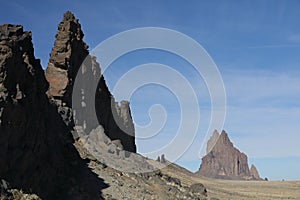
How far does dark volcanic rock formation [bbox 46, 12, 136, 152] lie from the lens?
1458 inches

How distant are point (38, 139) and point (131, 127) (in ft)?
156

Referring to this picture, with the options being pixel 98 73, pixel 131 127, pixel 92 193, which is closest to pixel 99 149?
pixel 92 193

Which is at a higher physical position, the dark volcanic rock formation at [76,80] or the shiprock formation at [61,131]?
the dark volcanic rock formation at [76,80]

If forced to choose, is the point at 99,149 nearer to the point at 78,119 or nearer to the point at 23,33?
the point at 78,119

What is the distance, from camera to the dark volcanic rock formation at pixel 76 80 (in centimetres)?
3703

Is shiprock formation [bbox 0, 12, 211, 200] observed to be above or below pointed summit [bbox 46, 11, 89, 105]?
below

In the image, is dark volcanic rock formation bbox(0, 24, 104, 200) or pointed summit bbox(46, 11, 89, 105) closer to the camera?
dark volcanic rock formation bbox(0, 24, 104, 200)

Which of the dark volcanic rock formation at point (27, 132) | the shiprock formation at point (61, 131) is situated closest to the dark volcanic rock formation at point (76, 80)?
the shiprock formation at point (61, 131)

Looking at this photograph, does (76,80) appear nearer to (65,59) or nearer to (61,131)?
(65,59)

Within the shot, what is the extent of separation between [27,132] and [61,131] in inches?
429

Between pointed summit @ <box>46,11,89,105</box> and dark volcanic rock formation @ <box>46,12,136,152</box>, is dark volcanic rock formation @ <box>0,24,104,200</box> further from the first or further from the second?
pointed summit @ <box>46,11,89,105</box>

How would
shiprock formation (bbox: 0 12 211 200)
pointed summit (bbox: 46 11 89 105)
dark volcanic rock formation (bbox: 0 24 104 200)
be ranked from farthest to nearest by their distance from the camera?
pointed summit (bbox: 46 11 89 105) → shiprock formation (bbox: 0 12 211 200) → dark volcanic rock formation (bbox: 0 24 104 200)

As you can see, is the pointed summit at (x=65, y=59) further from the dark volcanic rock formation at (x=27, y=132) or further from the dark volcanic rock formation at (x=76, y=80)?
the dark volcanic rock formation at (x=27, y=132)

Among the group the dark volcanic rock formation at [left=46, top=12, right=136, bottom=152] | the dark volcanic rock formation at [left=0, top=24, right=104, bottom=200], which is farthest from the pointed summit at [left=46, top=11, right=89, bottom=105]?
the dark volcanic rock formation at [left=0, top=24, right=104, bottom=200]
